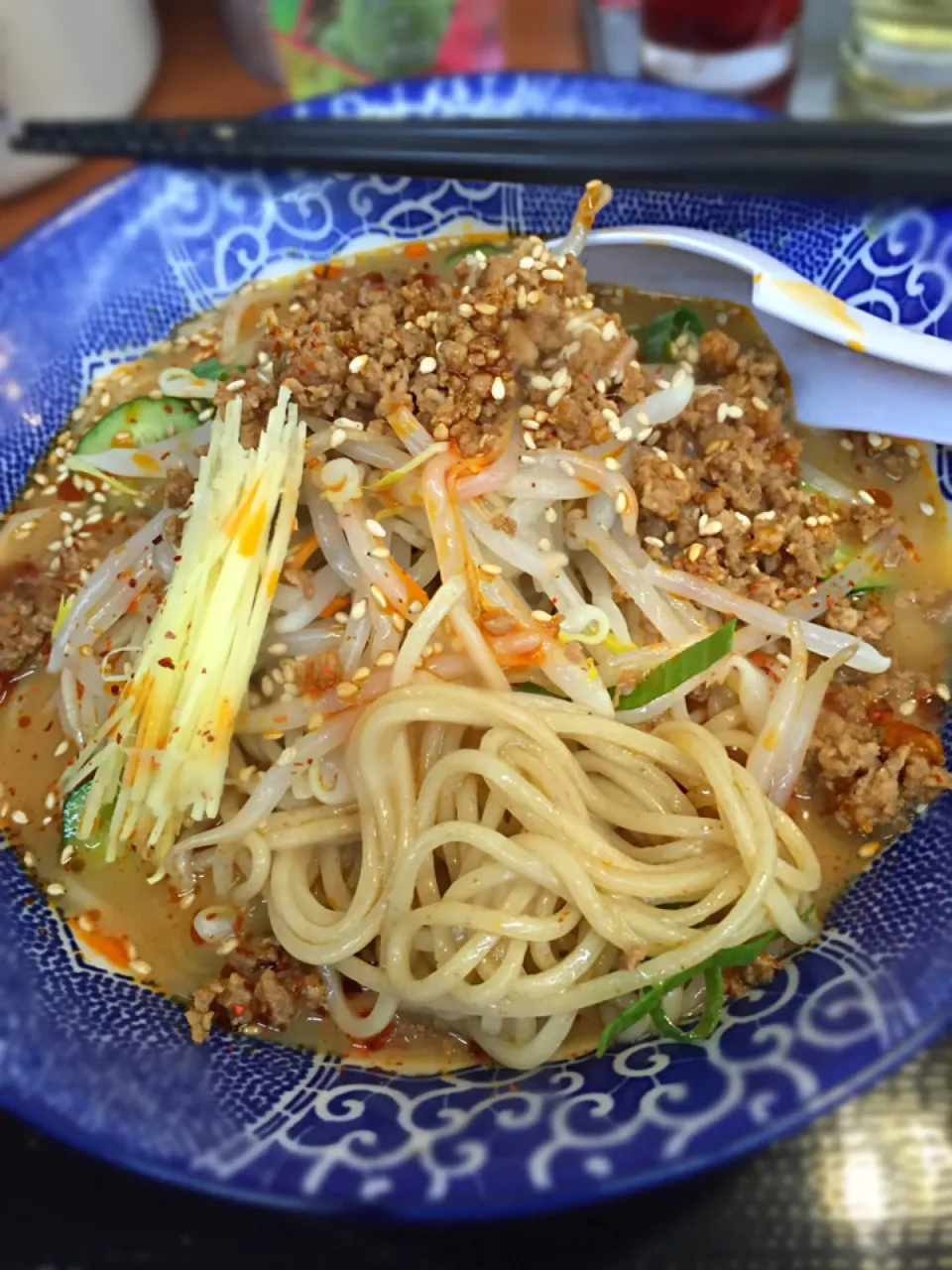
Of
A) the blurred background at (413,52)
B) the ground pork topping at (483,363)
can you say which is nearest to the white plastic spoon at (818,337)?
the ground pork topping at (483,363)

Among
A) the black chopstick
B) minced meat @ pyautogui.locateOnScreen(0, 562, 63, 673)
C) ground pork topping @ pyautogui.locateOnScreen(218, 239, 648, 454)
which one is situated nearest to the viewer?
ground pork topping @ pyautogui.locateOnScreen(218, 239, 648, 454)

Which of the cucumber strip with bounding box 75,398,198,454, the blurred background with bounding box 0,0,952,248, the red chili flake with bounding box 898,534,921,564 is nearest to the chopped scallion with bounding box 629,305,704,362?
the red chili flake with bounding box 898,534,921,564

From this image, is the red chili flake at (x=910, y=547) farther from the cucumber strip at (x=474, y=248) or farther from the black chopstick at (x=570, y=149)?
the cucumber strip at (x=474, y=248)

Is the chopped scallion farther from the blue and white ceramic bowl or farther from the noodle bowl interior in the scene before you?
the blue and white ceramic bowl

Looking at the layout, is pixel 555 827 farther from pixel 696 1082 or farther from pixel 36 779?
pixel 36 779

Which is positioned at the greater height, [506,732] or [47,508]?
[47,508]

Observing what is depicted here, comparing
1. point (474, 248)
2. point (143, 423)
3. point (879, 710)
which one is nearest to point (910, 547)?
point (879, 710)

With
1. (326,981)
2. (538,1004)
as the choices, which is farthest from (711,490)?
(326,981)
